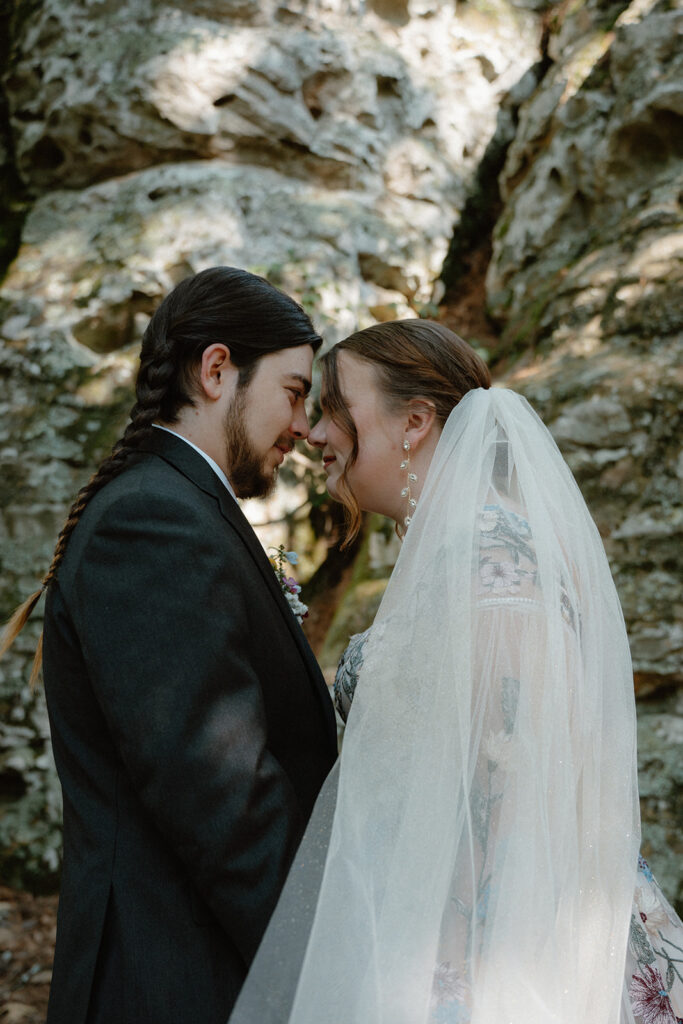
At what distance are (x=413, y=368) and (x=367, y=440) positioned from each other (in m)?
0.26

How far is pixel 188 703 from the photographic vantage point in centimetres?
149

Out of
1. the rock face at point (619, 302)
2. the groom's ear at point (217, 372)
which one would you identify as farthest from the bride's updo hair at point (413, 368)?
the rock face at point (619, 302)

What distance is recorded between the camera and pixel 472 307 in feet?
20.7

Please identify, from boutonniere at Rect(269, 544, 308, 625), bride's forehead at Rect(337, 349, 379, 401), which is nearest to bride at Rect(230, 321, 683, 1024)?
bride's forehead at Rect(337, 349, 379, 401)

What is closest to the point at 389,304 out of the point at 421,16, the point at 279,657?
the point at 421,16

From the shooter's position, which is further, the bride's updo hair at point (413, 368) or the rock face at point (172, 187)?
the rock face at point (172, 187)

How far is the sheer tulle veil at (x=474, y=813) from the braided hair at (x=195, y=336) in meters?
0.74

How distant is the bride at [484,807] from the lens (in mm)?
1411

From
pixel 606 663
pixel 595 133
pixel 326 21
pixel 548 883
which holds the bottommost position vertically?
pixel 548 883

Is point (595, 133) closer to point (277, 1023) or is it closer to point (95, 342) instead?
point (95, 342)

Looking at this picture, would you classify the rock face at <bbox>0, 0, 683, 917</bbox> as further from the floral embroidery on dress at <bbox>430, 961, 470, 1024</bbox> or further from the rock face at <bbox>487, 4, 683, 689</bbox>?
the floral embroidery on dress at <bbox>430, 961, 470, 1024</bbox>

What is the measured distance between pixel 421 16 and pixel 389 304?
8.99ft

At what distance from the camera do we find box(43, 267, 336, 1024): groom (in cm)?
149

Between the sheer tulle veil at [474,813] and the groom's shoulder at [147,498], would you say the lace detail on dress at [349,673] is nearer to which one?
the sheer tulle veil at [474,813]
